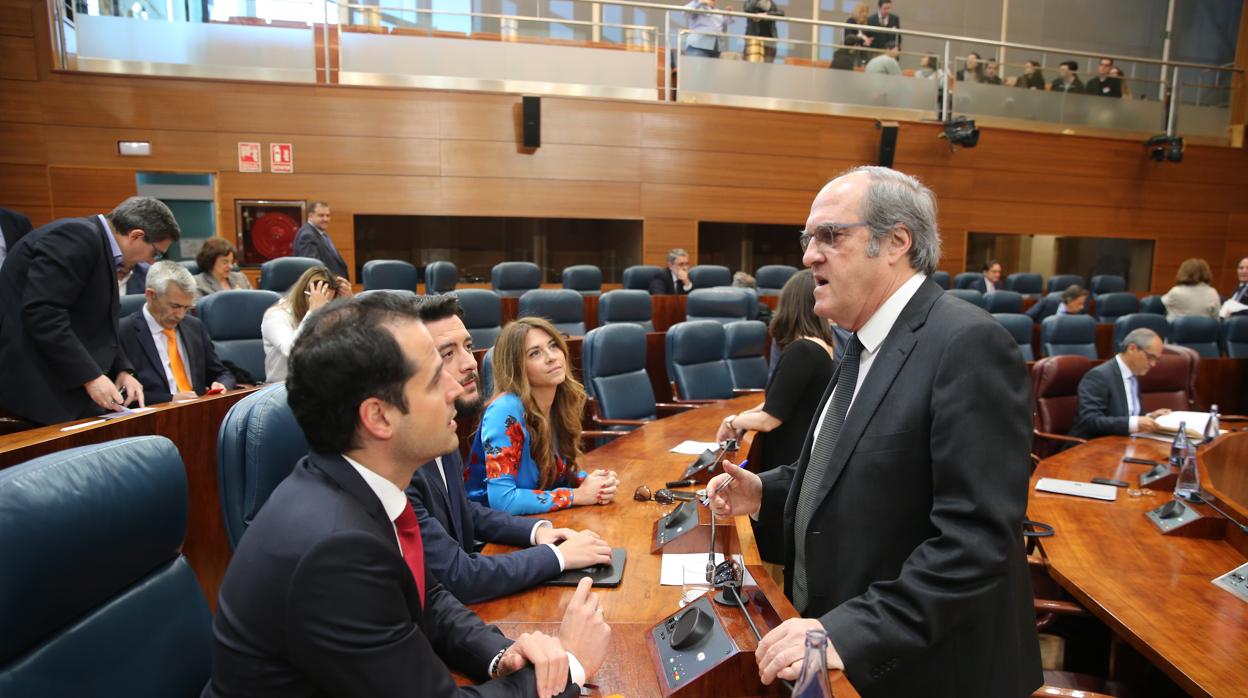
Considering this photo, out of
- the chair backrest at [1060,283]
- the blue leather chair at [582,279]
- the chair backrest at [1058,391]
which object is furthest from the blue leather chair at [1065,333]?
the blue leather chair at [582,279]

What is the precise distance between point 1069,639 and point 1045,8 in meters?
13.3

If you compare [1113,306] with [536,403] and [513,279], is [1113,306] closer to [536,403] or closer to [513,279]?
[513,279]

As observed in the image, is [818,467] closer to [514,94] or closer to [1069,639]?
[1069,639]

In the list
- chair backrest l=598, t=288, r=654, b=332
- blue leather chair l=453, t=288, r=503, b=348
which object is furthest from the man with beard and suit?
chair backrest l=598, t=288, r=654, b=332

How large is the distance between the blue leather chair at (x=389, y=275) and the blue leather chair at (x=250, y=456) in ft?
18.4

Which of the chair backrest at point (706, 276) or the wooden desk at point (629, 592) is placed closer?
the wooden desk at point (629, 592)

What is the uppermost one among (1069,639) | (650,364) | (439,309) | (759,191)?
(759,191)

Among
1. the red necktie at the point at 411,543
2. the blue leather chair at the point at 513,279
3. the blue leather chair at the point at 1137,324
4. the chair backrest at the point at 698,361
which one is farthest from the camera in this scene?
the blue leather chair at the point at 513,279

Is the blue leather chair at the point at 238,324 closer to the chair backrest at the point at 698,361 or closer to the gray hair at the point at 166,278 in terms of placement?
the gray hair at the point at 166,278

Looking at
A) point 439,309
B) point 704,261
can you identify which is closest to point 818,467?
point 439,309

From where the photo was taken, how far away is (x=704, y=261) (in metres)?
10.6

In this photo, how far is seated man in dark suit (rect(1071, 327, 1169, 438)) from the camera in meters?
4.04

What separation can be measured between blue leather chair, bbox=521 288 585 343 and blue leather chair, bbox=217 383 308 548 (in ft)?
14.2

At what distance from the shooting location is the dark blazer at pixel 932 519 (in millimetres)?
1146
